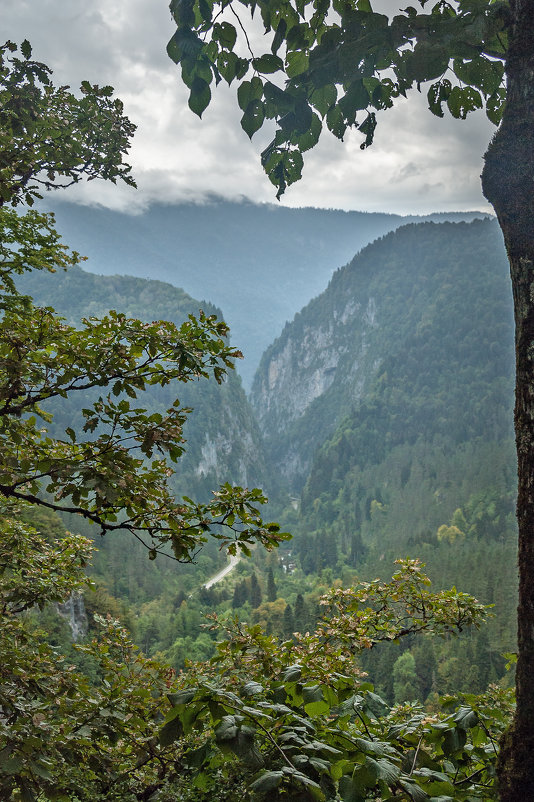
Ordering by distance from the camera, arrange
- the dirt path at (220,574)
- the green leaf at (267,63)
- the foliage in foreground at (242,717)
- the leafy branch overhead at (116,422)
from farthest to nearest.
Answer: the dirt path at (220,574), the leafy branch overhead at (116,422), the green leaf at (267,63), the foliage in foreground at (242,717)

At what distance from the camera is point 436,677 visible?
60625 mm

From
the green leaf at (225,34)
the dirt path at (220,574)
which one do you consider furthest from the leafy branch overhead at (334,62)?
the dirt path at (220,574)

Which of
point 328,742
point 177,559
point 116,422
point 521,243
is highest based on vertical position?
point 521,243

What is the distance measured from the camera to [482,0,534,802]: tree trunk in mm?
1635

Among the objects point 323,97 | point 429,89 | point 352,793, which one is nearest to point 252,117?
point 323,97

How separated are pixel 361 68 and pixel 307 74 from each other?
0.81 ft

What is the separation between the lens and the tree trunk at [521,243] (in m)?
1.63

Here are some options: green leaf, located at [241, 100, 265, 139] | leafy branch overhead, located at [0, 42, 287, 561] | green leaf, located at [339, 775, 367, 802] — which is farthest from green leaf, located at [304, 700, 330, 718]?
green leaf, located at [241, 100, 265, 139]

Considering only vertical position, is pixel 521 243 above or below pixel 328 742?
above

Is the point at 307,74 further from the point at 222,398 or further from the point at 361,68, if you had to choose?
the point at 222,398

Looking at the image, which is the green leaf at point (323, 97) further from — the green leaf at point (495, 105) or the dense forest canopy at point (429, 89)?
the green leaf at point (495, 105)

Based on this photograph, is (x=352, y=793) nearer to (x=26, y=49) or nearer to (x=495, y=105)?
(x=495, y=105)

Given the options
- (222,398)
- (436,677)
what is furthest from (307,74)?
(222,398)

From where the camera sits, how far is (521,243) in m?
1.72
